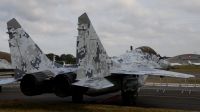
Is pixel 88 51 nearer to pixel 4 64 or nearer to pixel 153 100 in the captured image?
pixel 153 100

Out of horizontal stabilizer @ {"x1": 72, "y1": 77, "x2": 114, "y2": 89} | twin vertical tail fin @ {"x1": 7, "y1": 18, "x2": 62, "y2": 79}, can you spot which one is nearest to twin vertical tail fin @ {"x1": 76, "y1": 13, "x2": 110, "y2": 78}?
horizontal stabilizer @ {"x1": 72, "y1": 77, "x2": 114, "y2": 89}

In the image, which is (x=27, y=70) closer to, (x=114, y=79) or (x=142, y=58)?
(x=114, y=79)

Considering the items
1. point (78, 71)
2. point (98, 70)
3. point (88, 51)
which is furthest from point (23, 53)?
point (98, 70)

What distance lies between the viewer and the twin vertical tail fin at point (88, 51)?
980 cm

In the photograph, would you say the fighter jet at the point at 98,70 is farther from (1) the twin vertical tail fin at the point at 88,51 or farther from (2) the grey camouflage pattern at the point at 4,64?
(2) the grey camouflage pattern at the point at 4,64

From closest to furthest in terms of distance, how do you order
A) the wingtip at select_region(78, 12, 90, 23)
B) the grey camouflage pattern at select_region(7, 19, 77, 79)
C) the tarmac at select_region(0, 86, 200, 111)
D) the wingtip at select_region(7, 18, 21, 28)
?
the wingtip at select_region(78, 12, 90, 23) < the grey camouflage pattern at select_region(7, 19, 77, 79) < the wingtip at select_region(7, 18, 21, 28) < the tarmac at select_region(0, 86, 200, 111)

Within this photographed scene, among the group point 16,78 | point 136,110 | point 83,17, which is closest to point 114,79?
point 136,110

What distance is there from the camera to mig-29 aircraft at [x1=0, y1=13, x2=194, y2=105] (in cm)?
979

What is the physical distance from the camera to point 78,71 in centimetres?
975

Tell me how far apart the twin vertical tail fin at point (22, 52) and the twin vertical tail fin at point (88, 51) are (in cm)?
225

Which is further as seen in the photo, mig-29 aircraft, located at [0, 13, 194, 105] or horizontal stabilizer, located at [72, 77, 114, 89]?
mig-29 aircraft, located at [0, 13, 194, 105]

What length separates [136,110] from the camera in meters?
10.0

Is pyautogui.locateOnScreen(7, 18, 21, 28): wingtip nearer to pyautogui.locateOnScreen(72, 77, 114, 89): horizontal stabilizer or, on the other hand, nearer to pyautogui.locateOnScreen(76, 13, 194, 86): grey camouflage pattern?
pyautogui.locateOnScreen(76, 13, 194, 86): grey camouflage pattern

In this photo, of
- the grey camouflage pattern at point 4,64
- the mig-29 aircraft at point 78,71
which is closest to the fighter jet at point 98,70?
the mig-29 aircraft at point 78,71
